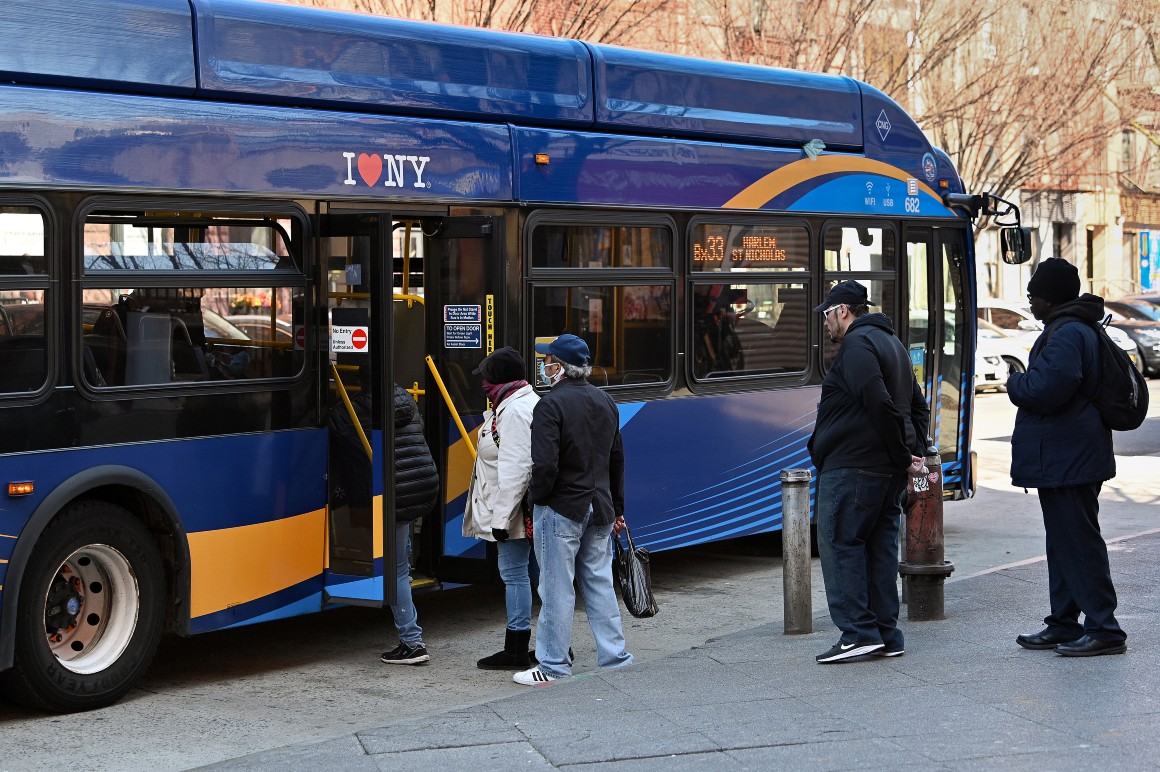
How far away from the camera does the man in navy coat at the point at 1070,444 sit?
7.16 metres

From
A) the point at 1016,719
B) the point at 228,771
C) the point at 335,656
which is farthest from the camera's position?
the point at 335,656

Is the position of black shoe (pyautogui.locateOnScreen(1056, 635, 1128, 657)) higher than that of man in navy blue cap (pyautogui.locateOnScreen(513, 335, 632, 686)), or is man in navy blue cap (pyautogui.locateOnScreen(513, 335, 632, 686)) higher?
man in navy blue cap (pyautogui.locateOnScreen(513, 335, 632, 686))

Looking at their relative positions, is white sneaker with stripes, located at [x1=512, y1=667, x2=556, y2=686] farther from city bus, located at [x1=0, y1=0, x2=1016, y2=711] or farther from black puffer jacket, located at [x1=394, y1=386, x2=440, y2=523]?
black puffer jacket, located at [x1=394, y1=386, x2=440, y2=523]

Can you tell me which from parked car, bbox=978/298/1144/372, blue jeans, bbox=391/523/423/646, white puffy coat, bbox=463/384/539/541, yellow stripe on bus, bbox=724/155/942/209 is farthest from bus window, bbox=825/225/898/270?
parked car, bbox=978/298/1144/372

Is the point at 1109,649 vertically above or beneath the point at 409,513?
beneath

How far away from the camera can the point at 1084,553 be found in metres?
7.23

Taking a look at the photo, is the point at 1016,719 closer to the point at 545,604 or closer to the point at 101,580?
the point at 545,604

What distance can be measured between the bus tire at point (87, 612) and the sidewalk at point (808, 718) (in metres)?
1.35

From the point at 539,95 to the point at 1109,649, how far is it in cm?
435

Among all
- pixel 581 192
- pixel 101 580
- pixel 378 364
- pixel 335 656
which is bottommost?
pixel 335 656

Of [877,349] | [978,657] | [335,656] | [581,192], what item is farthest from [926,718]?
[581,192]

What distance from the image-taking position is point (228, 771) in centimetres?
578

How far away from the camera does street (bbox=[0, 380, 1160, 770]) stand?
6.57 m

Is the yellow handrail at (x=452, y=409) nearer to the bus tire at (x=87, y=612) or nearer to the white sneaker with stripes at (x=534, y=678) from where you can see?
the white sneaker with stripes at (x=534, y=678)
